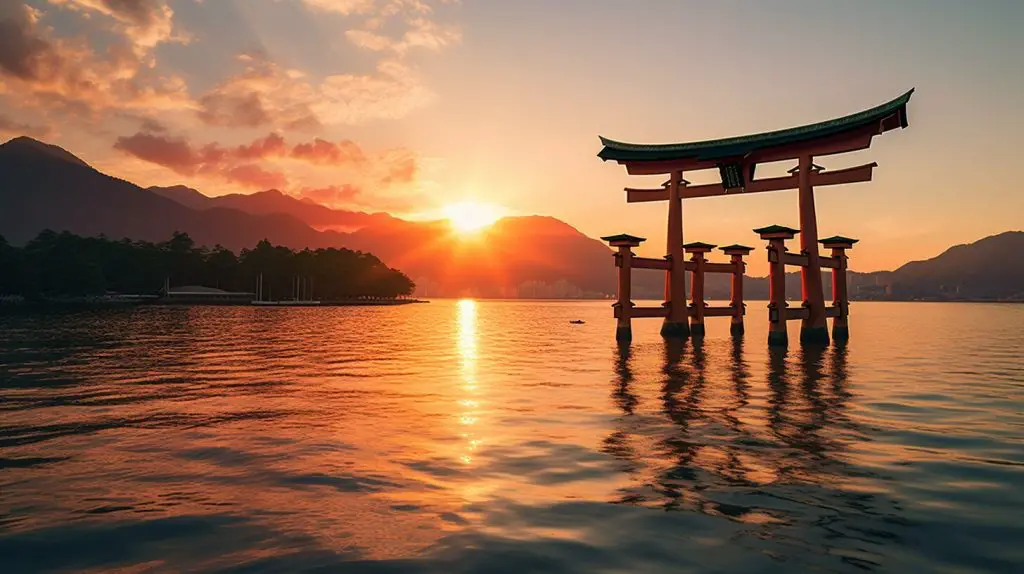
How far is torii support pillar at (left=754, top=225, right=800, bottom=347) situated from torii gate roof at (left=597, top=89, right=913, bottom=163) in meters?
4.25

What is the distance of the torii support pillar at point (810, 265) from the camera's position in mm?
26922

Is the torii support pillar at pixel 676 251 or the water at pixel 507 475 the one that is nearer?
the water at pixel 507 475

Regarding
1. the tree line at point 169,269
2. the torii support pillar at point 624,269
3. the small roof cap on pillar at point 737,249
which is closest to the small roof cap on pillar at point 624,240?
the torii support pillar at point 624,269

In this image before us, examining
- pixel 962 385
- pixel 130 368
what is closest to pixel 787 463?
pixel 962 385

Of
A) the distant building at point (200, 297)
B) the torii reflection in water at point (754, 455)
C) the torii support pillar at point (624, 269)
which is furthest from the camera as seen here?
the distant building at point (200, 297)

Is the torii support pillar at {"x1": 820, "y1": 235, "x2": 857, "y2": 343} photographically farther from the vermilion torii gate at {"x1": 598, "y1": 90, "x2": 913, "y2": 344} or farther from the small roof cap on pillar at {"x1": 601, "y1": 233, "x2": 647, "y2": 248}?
the small roof cap on pillar at {"x1": 601, "y1": 233, "x2": 647, "y2": 248}

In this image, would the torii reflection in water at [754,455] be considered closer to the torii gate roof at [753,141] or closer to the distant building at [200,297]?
the torii gate roof at [753,141]

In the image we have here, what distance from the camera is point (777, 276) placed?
2616cm

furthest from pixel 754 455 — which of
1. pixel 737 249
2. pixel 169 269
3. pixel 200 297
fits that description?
pixel 169 269

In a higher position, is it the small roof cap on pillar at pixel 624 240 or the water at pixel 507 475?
→ the small roof cap on pillar at pixel 624 240

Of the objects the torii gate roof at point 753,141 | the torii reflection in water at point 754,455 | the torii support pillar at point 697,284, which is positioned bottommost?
the torii reflection in water at point 754,455

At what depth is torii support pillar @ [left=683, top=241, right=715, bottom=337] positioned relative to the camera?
3294 centimetres

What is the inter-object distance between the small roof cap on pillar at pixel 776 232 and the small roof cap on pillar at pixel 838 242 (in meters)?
6.38

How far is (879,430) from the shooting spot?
31.8 feet
